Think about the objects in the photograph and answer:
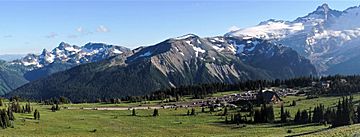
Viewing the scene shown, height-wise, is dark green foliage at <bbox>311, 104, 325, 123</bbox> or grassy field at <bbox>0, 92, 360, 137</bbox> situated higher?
dark green foliage at <bbox>311, 104, 325, 123</bbox>

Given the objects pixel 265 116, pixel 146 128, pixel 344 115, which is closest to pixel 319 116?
pixel 265 116

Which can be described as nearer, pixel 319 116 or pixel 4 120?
pixel 4 120

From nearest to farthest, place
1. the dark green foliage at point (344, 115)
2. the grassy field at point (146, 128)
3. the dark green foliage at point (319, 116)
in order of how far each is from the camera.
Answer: the grassy field at point (146, 128), the dark green foliage at point (344, 115), the dark green foliage at point (319, 116)

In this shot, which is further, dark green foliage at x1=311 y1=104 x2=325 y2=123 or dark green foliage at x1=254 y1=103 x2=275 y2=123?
dark green foliage at x1=254 y1=103 x2=275 y2=123

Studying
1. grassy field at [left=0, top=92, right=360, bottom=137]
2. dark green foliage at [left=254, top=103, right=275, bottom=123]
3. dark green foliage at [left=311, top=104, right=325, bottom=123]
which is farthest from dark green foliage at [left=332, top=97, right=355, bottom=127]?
dark green foliage at [left=254, top=103, right=275, bottom=123]

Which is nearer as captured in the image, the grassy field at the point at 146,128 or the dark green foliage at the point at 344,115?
the grassy field at the point at 146,128

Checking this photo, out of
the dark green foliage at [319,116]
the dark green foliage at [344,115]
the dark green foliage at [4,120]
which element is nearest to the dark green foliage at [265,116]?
the dark green foliage at [319,116]

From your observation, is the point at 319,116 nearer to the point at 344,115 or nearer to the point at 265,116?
the point at 265,116

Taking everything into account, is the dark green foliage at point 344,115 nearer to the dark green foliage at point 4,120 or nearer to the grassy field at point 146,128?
the grassy field at point 146,128

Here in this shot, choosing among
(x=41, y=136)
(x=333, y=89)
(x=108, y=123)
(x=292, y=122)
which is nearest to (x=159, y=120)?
(x=108, y=123)

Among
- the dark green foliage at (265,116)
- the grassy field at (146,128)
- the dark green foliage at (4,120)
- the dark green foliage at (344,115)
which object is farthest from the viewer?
the dark green foliage at (265,116)

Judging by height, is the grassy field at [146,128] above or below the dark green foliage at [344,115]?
below

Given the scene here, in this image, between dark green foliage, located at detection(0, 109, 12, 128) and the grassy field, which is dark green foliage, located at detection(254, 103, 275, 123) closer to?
the grassy field

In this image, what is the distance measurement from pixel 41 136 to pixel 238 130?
40.2m
